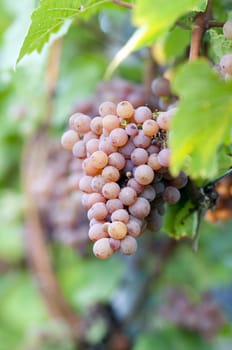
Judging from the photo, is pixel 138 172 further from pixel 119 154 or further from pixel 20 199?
pixel 20 199

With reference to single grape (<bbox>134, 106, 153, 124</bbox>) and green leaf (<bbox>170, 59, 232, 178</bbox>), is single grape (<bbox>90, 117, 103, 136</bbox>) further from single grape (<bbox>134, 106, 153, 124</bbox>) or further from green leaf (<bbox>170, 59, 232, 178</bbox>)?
green leaf (<bbox>170, 59, 232, 178</bbox>)

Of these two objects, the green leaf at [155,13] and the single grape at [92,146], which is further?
the single grape at [92,146]

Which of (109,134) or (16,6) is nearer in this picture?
(109,134)

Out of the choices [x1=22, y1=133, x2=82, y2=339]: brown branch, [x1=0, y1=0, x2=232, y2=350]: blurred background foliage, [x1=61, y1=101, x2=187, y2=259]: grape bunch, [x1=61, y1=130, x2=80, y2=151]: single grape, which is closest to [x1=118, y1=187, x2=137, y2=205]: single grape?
[x1=61, y1=101, x2=187, y2=259]: grape bunch

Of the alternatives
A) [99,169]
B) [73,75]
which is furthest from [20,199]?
[99,169]

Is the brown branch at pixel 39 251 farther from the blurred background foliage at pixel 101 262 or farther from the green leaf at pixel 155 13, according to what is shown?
the green leaf at pixel 155 13

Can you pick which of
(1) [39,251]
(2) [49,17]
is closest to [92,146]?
(2) [49,17]

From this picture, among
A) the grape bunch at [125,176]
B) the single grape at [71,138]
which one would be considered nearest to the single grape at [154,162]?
the grape bunch at [125,176]
